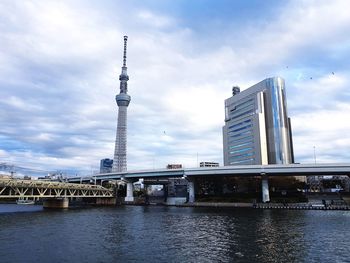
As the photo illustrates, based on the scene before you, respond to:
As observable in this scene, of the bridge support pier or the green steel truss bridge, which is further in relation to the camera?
the bridge support pier

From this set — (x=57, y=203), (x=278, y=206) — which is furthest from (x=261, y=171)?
(x=57, y=203)

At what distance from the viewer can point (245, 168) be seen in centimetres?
14000

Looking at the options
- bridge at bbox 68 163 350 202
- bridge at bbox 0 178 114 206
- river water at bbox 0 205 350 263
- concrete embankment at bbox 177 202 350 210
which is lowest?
river water at bbox 0 205 350 263

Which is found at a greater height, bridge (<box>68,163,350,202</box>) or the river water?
bridge (<box>68,163,350,202</box>)

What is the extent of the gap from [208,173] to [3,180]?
280 feet

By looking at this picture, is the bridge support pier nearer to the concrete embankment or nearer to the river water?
the concrete embankment

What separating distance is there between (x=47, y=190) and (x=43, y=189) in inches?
290

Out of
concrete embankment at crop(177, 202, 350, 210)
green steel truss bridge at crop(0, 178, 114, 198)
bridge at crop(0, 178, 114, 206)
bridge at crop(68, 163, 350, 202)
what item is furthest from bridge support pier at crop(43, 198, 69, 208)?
concrete embankment at crop(177, 202, 350, 210)

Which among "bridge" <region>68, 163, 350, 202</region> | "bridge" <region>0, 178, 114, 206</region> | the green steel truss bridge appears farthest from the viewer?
"bridge" <region>68, 163, 350, 202</region>

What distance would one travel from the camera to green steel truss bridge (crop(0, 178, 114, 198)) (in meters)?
103

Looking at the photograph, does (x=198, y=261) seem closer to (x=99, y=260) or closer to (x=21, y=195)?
(x=99, y=260)

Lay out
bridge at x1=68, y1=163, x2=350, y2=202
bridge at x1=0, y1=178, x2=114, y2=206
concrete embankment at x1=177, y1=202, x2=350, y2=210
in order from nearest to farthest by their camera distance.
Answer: bridge at x1=0, y1=178, x2=114, y2=206, concrete embankment at x1=177, y1=202, x2=350, y2=210, bridge at x1=68, y1=163, x2=350, y2=202

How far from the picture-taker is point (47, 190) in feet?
439

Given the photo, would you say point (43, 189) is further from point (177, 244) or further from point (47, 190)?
point (177, 244)
